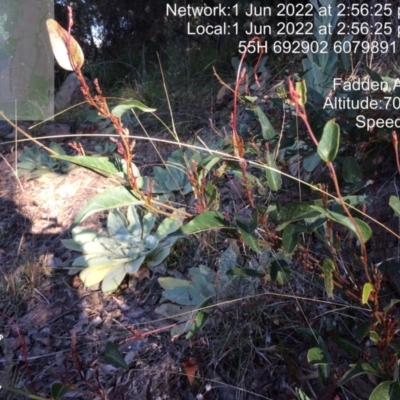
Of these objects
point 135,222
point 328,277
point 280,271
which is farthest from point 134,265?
point 328,277

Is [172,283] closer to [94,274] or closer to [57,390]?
[94,274]

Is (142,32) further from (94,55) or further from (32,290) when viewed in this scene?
(32,290)

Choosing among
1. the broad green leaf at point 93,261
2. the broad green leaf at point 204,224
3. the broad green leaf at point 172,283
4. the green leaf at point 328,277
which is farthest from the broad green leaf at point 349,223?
the broad green leaf at point 93,261

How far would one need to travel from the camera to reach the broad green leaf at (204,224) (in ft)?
3.69

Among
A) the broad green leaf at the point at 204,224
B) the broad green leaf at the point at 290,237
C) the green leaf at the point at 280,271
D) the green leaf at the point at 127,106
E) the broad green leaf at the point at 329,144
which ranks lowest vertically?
the green leaf at the point at 280,271

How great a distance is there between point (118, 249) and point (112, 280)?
0.17 meters

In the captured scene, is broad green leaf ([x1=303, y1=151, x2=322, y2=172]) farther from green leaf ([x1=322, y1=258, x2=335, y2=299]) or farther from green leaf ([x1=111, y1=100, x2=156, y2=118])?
green leaf ([x1=111, y1=100, x2=156, y2=118])

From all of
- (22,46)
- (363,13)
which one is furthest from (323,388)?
(22,46)

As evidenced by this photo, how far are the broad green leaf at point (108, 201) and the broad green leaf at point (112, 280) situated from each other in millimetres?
1036

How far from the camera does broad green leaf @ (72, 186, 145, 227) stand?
1.07 metres

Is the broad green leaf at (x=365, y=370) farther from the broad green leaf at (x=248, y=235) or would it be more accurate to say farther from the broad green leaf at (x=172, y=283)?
the broad green leaf at (x=172, y=283)

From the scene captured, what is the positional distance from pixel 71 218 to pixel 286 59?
161cm

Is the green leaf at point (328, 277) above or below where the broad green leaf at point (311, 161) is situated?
below

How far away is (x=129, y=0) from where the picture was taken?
4789 millimetres
